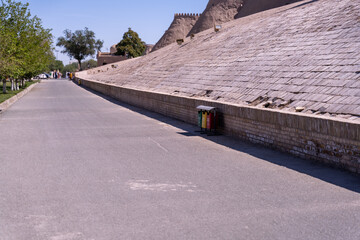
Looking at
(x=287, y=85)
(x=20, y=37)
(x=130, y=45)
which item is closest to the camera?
(x=287, y=85)

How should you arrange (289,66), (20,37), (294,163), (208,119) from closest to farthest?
1. (294,163)
2. (208,119)
3. (289,66)
4. (20,37)

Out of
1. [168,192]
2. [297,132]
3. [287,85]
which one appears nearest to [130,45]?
[287,85]

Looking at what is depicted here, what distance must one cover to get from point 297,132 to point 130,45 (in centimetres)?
10143

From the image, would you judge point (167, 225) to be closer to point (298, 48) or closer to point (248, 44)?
point (298, 48)

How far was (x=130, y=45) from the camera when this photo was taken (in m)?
108

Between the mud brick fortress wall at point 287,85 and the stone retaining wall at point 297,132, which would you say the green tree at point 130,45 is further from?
the stone retaining wall at point 297,132

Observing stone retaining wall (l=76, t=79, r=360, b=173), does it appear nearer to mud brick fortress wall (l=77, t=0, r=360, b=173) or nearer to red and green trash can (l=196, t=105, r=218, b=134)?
mud brick fortress wall (l=77, t=0, r=360, b=173)

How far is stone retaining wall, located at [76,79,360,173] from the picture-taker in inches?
315

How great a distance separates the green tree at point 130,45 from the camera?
352 ft

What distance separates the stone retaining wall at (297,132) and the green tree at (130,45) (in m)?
93.9

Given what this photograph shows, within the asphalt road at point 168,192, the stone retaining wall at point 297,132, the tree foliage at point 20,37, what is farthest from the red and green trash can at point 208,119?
the tree foliage at point 20,37

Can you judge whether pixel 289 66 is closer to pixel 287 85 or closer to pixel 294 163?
pixel 287 85

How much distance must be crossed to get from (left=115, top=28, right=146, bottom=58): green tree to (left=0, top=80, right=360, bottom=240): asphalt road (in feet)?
319

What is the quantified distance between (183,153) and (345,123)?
3.73 meters
